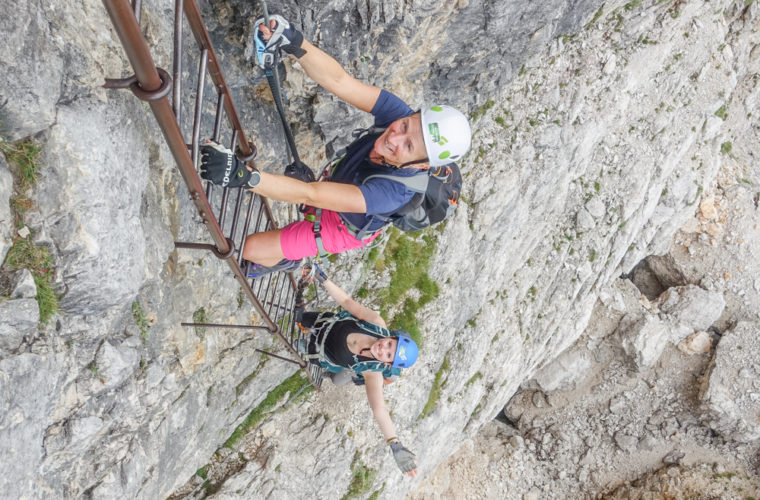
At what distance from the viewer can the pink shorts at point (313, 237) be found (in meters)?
5.80

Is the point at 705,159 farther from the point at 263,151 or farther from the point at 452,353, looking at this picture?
the point at 263,151

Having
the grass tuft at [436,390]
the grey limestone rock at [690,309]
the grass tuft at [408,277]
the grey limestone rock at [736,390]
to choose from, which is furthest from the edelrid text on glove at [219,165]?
the grey limestone rock at [690,309]

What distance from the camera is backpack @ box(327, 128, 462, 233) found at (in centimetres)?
495

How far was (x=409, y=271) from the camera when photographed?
11609mm

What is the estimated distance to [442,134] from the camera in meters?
4.83

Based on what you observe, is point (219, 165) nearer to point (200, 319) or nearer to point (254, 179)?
point (254, 179)

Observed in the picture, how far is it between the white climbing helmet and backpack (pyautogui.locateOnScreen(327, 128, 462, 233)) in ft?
0.90

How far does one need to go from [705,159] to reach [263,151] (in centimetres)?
1800

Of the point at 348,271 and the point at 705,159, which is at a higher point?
the point at 348,271

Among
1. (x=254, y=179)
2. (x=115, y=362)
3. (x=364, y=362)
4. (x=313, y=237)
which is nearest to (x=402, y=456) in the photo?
(x=364, y=362)

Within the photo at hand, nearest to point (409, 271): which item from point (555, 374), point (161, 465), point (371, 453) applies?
point (371, 453)

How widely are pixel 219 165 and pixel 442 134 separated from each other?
224 cm

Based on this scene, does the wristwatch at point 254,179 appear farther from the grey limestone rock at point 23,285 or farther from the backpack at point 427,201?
the grey limestone rock at point 23,285

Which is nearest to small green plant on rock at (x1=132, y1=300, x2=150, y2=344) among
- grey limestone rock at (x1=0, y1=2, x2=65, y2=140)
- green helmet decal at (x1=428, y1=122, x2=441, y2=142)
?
grey limestone rock at (x1=0, y1=2, x2=65, y2=140)
